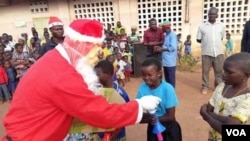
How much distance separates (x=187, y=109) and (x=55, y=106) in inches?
136

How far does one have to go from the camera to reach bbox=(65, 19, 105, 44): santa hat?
189cm

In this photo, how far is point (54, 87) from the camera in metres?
1.75

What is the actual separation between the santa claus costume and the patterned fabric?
490 mm

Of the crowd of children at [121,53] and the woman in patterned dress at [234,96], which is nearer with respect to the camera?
the woman in patterned dress at [234,96]

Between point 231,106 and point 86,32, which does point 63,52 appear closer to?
point 86,32

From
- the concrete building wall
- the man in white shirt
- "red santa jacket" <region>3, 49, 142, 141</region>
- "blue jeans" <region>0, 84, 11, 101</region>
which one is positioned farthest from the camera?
the concrete building wall

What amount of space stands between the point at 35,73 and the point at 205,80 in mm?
4251

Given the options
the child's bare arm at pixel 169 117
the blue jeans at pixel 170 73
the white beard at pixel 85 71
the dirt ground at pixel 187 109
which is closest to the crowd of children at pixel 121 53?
the dirt ground at pixel 187 109

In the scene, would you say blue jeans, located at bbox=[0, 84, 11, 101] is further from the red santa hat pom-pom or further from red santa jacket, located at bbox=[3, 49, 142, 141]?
the red santa hat pom-pom

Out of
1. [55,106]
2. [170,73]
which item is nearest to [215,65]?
[170,73]

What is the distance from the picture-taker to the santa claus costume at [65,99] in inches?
69.8

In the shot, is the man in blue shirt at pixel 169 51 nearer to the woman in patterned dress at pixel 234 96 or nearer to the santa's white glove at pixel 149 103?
the woman in patterned dress at pixel 234 96

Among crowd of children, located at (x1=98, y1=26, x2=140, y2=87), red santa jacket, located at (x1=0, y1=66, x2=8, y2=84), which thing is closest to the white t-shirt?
crowd of children, located at (x1=98, y1=26, x2=140, y2=87)

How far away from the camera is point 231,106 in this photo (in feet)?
6.43
